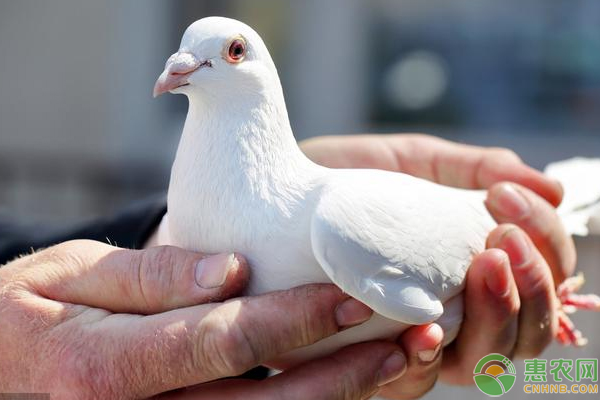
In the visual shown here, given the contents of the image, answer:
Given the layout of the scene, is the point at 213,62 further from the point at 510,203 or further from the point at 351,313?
the point at 510,203

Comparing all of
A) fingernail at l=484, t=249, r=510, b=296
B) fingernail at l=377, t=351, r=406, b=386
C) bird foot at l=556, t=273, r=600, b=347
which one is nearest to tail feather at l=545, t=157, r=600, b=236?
bird foot at l=556, t=273, r=600, b=347

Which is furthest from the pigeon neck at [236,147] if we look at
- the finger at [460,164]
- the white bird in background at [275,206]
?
the finger at [460,164]

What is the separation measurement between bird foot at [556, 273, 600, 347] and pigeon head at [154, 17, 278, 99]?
1.49 m

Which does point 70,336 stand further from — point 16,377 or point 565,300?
point 565,300

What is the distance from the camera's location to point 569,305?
2.83 meters

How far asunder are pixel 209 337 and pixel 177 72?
Result: 613mm

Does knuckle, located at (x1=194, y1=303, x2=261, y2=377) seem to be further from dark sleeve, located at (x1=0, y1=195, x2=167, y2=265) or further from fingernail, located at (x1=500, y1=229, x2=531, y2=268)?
dark sleeve, located at (x1=0, y1=195, x2=167, y2=265)

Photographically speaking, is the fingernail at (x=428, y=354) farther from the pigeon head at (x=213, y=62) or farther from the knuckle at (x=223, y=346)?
the pigeon head at (x=213, y=62)

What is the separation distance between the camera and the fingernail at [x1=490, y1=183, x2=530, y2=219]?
8.45ft

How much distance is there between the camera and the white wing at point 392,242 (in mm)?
1831

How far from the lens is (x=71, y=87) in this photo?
9031mm

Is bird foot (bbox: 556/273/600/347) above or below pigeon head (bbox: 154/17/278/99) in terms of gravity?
below

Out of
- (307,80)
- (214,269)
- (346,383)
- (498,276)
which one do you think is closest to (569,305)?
(498,276)

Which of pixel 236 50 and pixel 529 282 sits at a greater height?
pixel 236 50
